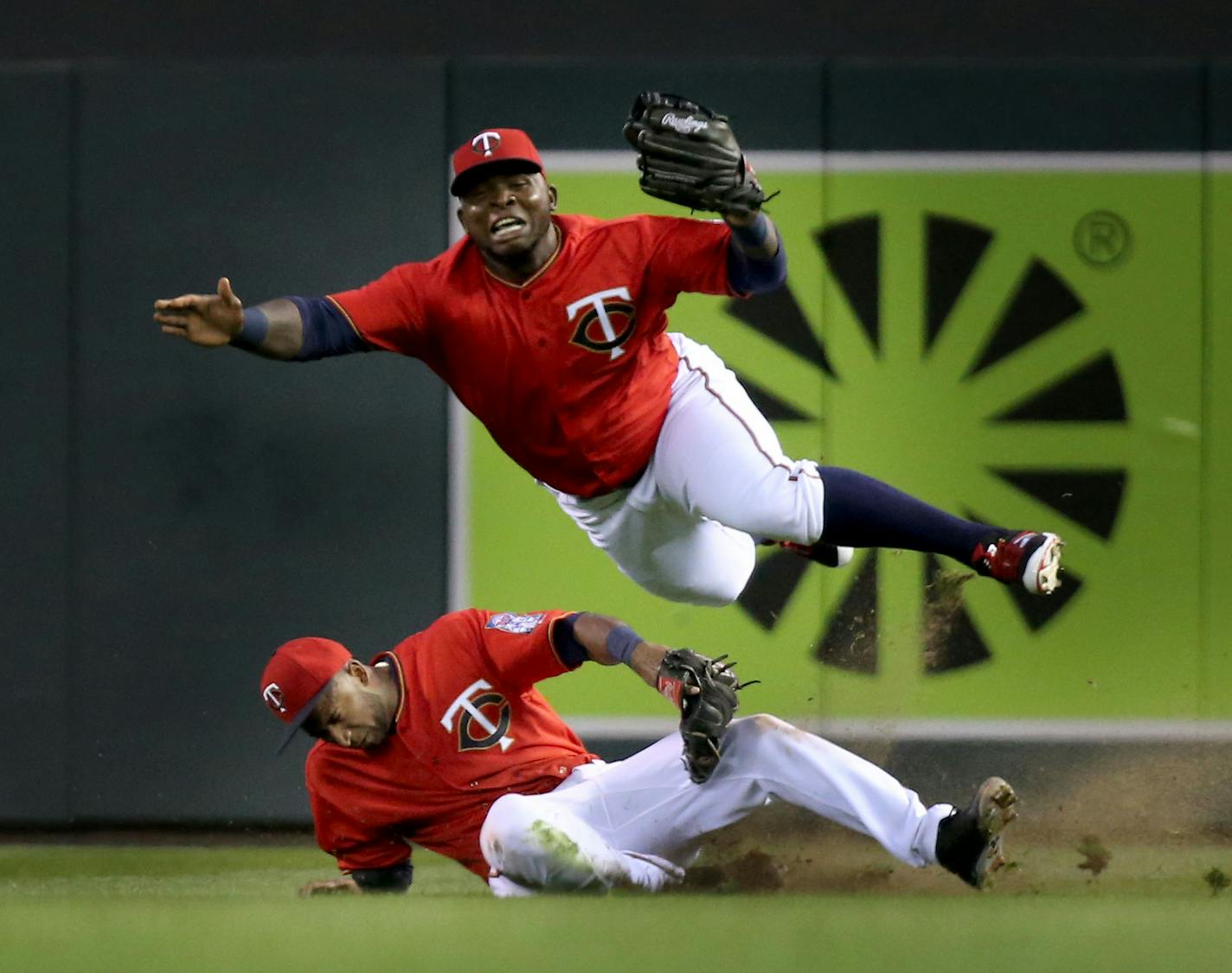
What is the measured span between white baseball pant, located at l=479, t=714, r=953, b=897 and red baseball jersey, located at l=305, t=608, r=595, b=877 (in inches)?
7.9

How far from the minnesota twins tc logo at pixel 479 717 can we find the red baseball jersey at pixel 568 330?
1.75ft

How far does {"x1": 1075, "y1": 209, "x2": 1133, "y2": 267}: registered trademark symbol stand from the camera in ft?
18.7

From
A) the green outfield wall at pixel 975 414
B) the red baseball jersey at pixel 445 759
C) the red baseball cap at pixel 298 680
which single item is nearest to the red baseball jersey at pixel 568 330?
the red baseball jersey at pixel 445 759

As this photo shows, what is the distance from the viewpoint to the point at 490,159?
364 centimetres

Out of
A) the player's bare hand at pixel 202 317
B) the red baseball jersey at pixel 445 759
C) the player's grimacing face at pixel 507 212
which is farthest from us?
the red baseball jersey at pixel 445 759

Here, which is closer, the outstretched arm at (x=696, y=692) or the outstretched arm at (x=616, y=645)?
the outstretched arm at (x=696, y=692)

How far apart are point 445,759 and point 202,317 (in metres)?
1.12

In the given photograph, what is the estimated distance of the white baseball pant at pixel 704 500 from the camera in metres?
3.66

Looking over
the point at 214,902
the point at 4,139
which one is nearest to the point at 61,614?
the point at 4,139

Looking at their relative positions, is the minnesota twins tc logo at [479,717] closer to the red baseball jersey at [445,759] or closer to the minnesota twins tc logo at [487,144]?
the red baseball jersey at [445,759]

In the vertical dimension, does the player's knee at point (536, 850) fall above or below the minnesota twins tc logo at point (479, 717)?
below

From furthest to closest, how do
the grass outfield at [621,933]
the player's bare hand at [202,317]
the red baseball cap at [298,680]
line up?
the red baseball cap at [298,680] < the player's bare hand at [202,317] < the grass outfield at [621,933]

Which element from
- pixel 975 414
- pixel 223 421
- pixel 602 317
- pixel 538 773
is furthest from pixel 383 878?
pixel 975 414

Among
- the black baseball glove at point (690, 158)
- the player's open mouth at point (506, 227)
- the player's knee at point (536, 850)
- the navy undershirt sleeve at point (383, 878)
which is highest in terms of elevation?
the black baseball glove at point (690, 158)
